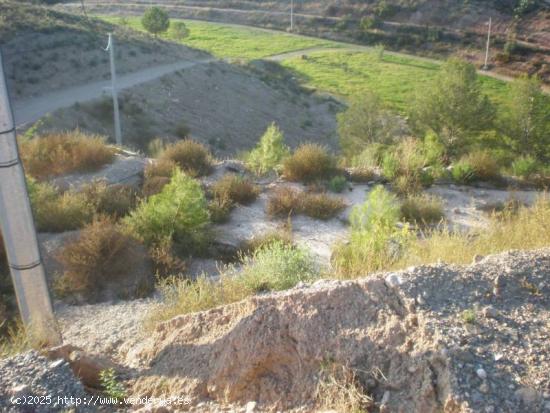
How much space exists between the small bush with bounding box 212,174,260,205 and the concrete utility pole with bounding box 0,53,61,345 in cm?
626

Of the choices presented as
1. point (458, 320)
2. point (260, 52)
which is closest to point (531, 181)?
point (458, 320)

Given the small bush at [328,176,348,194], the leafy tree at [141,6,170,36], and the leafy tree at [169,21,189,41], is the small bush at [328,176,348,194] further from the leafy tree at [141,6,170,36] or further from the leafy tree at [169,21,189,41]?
the leafy tree at [169,21,189,41]

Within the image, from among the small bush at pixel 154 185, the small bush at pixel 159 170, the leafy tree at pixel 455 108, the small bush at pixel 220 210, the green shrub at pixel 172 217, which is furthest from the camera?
the leafy tree at pixel 455 108

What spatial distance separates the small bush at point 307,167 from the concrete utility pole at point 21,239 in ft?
28.3

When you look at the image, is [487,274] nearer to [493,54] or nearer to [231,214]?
[231,214]

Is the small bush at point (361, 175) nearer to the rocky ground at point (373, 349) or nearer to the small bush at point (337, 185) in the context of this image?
the small bush at point (337, 185)

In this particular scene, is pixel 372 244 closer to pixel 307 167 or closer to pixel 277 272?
pixel 277 272

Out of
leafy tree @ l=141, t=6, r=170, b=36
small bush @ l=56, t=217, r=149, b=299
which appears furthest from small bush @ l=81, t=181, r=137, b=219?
leafy tree @ l=141, t=6, r=170, b=36

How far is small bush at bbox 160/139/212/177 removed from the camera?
13586 millimetres

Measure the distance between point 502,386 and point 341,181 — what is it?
9.51 meters

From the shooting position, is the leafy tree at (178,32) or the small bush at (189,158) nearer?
the small bush at (189,158)

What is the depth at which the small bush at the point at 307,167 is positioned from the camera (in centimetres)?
1355

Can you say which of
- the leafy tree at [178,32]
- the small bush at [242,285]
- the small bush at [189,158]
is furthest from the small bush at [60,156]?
the leafy tree at [178,32]

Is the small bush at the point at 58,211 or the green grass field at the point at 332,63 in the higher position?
the small bush at the point at 58,211
